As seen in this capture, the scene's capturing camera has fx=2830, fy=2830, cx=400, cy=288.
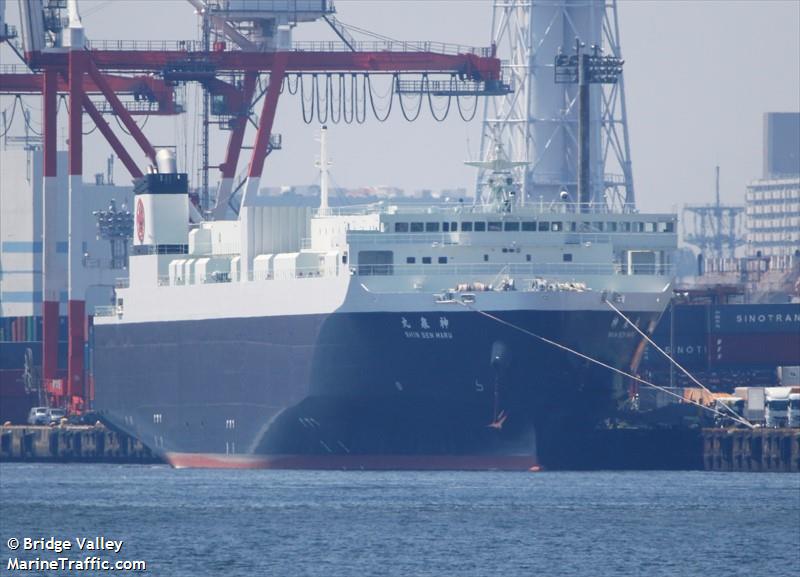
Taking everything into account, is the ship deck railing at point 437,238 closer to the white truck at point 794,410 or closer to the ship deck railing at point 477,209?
the ship deck railing at point 477,209

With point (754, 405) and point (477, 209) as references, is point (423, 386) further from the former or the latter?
point (754, 405)

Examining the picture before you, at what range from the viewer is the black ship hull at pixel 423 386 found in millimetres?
83438

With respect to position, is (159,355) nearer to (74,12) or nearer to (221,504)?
(74,12)

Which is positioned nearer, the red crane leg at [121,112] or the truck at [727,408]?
the truck at [727,408]

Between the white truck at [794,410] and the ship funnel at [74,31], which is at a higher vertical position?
the ship funnel at [74,31]

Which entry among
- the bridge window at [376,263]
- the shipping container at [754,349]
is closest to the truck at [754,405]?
the bridge window at [376,263]

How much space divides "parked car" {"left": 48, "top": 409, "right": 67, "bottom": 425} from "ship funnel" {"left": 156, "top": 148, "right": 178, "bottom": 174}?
11811mm

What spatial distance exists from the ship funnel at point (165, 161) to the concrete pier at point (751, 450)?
2505 cm

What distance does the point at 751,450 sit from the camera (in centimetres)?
8731

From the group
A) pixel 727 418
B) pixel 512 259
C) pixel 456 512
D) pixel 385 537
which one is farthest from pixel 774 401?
pixel 385 537

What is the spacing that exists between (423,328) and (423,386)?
5.67 ft

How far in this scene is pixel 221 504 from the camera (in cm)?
7475

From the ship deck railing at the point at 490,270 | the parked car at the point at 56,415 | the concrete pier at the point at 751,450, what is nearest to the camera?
the ship deck railing at the point at 490,270

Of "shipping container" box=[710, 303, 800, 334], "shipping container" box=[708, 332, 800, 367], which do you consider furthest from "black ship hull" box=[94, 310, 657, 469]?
"shipping container" box=[710, 303, 800, 334]
